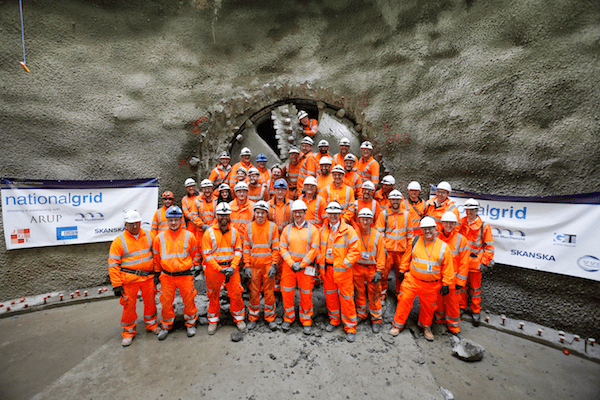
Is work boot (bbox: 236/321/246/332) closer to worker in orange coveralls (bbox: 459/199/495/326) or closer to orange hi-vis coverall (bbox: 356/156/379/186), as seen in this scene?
orange hi-vis coverall (bbox: 356/156/379/186)

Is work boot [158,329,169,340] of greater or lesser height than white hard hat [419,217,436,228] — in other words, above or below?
below

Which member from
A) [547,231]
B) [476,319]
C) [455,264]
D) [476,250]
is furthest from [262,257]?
[547,231]

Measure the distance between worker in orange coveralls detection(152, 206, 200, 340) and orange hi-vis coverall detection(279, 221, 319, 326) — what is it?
4.72 feet

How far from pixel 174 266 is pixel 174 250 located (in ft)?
0.77

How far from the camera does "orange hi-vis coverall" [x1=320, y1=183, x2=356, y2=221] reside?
188 inches

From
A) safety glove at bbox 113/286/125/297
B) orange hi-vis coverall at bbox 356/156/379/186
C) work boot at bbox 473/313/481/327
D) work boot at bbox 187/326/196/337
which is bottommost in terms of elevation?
work boot at bbox 473/313/481/327

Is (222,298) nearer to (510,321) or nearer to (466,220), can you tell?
(466,220)

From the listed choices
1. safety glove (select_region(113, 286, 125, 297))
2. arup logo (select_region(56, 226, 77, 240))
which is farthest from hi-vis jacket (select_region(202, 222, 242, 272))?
arup logo (select_region(56, 226, 77, 240))

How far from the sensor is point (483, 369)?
3.47 m

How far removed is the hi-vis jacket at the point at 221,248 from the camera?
13.0 feet

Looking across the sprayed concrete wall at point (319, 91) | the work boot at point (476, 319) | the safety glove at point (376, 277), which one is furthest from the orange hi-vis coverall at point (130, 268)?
the work boot at point (476, 319)

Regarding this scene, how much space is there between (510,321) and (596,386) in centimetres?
136

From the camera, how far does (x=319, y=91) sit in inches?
291

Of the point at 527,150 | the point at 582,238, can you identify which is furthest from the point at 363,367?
the point at 527,150
